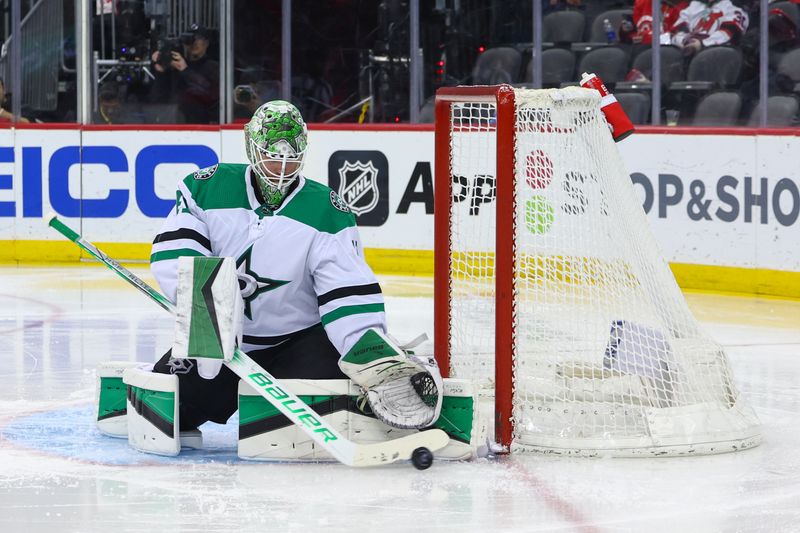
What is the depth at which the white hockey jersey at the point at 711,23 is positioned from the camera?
725cm

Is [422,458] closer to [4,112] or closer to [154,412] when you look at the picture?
[154,412]

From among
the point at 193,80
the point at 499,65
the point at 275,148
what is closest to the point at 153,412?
the point at 275,148

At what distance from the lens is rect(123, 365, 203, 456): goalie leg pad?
338 centimetres

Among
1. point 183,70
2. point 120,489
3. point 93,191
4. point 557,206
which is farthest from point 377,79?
point 120,489

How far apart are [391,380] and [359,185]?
4.58 metres

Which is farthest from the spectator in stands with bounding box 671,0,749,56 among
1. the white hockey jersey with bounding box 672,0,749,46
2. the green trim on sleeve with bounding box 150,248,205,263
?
the green trim on sleeve with bounding box 150,248,205,263

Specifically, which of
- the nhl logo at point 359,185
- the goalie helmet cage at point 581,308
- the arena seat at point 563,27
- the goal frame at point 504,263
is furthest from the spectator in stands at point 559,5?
the goal frame at point 504,263

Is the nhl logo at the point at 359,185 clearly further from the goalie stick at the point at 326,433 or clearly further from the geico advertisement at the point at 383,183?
the goalie stick at the point at 326,433

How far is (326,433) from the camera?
3.24 m

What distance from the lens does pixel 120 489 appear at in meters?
3.12

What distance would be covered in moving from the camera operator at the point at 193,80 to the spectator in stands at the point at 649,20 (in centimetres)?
240

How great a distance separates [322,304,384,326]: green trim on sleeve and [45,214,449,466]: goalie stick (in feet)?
0.69

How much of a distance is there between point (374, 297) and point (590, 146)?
2.29 feet

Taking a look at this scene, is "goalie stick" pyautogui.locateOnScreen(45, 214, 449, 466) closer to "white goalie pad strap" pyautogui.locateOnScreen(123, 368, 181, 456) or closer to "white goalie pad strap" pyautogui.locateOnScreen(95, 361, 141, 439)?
"white goalie pad strap" pyautogui.locateOnScreen(123, 368, 181, 456)
